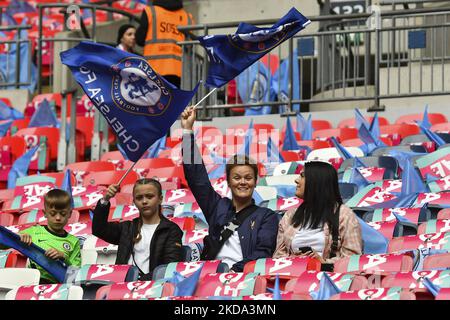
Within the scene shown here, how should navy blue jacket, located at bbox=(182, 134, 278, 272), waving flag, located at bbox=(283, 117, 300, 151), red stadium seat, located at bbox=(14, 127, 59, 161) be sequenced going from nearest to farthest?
navy blue jacket, located at bbox=(182, 134, 278, 272) < waving flag, located at bbox=(283, 117, 300, 151) < red stadium seat, located at bbox=(14, 127, 59, 161)

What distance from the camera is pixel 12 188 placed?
48.3 feet

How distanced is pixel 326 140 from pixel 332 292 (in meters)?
5.95

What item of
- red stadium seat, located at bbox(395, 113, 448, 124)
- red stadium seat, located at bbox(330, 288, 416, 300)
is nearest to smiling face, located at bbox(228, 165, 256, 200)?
red stadium seat, located at bbox(330, 288, 416, 300)

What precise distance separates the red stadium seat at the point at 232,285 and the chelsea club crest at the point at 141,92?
2.02 meters

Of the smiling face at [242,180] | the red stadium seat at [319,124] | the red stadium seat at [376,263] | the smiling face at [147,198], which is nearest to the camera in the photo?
the red stadium seat at [376,263]

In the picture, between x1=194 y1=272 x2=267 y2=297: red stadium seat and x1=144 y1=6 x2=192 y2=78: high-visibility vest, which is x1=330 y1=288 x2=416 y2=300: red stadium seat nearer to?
x1=194 y1=272 x2=267 y2=297: red stadium seat

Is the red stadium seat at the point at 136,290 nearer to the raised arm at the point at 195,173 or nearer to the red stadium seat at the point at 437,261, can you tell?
the raised arm at the point at 195,173

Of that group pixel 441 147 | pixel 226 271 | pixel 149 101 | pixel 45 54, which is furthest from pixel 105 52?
pixel 45 54

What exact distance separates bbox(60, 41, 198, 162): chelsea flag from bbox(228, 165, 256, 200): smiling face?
0.81m

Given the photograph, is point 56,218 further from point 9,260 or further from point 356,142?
point 356,142

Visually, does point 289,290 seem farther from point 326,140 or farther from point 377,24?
point 377,24

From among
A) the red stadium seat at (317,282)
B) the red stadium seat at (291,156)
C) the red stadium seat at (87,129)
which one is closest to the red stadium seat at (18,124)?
the red stadium seat at (87,129)

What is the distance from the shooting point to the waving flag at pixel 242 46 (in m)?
11.2

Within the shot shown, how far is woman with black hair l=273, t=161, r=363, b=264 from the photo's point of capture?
32.4 ft
